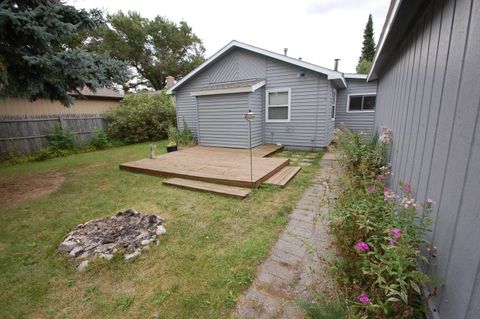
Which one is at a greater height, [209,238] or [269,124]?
[269,124]

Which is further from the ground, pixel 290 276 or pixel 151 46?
pixel 151 46

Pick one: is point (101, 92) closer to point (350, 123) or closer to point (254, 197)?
point (254, 197)

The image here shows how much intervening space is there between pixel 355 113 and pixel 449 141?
32.5 ft

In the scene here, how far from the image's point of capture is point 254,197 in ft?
13.3

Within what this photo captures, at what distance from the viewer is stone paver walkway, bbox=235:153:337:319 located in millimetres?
1782

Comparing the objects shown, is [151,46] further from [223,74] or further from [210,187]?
[210,187]

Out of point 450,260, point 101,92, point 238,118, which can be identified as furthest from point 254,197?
point 101,92

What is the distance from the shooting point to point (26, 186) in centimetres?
530

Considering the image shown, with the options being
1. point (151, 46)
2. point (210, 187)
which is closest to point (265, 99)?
point (210, 187)

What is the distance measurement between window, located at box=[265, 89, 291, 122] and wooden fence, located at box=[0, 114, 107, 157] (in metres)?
8.98

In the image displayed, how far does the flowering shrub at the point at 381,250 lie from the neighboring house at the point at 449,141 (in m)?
0.13

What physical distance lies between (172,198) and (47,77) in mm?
3735

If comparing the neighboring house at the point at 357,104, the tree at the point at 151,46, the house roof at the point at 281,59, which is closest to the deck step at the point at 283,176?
the house roof at the point at 281,59

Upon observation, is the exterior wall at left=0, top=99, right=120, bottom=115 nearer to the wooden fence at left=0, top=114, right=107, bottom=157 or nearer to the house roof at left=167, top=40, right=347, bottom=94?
the wooden fence at left=0, top=114, right=107, bottom=157
